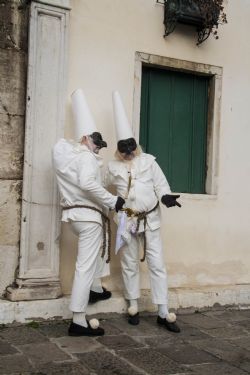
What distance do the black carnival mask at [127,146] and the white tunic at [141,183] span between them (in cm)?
14

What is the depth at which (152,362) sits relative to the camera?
412 cm

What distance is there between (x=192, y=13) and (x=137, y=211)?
245 centimetres

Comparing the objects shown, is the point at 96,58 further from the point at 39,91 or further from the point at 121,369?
the point at 121,369

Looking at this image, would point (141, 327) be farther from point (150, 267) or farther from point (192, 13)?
point (192, 13)

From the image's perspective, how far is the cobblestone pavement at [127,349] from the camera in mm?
3934

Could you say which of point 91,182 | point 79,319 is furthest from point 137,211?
point 79,319

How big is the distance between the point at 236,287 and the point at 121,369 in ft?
9.21

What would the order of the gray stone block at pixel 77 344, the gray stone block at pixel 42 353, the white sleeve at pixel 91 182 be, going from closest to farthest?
the gray stone block at pixel 42 353
the gray stone block at pixel 77 344
the white sleeve at pixel 91 182

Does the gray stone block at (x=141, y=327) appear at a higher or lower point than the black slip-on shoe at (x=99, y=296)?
lower

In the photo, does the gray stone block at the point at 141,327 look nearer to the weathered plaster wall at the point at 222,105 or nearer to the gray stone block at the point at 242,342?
the weathered plaster wall at the point at 222,105

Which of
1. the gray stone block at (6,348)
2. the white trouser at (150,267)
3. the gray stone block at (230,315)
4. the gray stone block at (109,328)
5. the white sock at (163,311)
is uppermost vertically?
the white trouser at (150,267)

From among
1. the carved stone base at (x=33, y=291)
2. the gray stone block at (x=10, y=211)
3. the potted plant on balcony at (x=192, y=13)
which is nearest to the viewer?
the carved stone base at (x=33, y=291)

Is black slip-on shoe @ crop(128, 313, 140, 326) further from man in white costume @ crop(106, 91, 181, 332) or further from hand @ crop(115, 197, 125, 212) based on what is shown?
hand @ crop(115, 197, 125, 212)

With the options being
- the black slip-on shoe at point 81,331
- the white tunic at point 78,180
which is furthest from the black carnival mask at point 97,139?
the black slip-on shoe at point 81,331
